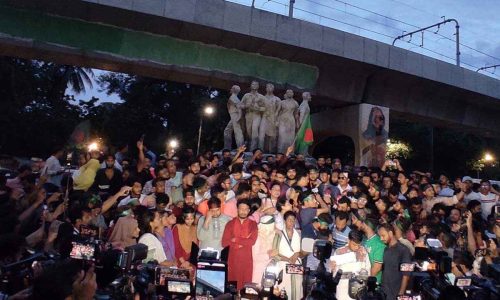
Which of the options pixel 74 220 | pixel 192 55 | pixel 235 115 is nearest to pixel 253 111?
pixel 235 115

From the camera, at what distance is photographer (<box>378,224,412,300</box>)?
19.2 ft

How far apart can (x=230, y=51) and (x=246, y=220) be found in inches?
359

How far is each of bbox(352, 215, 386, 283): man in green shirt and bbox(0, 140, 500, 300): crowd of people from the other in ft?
0.04

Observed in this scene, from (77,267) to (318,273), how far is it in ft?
7.19

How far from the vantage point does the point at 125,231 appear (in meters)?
5.82

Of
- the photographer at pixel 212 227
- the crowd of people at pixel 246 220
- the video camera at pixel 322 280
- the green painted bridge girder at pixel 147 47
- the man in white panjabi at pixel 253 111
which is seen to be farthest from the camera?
the man in white panjabi at pixel 253 111

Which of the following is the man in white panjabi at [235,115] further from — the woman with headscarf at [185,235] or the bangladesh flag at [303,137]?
the woman with headscarf at [185,235]

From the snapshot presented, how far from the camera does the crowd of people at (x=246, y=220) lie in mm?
5707

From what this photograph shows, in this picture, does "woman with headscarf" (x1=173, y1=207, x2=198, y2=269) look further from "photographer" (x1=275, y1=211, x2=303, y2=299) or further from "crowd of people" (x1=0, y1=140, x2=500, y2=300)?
"photographer" (x1=275, y1=211, x2=303, y2=299)

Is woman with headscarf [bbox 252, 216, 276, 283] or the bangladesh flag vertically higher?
the bangladesh flag

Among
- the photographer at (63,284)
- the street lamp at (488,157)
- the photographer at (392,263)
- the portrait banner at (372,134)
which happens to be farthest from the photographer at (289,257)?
the street lamp at (488,157)

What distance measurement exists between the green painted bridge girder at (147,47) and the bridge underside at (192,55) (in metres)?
0.02

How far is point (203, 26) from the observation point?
510 inches

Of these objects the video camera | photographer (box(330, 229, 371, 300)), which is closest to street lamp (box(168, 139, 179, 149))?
photographer (box(330, 229, 371, 300))
